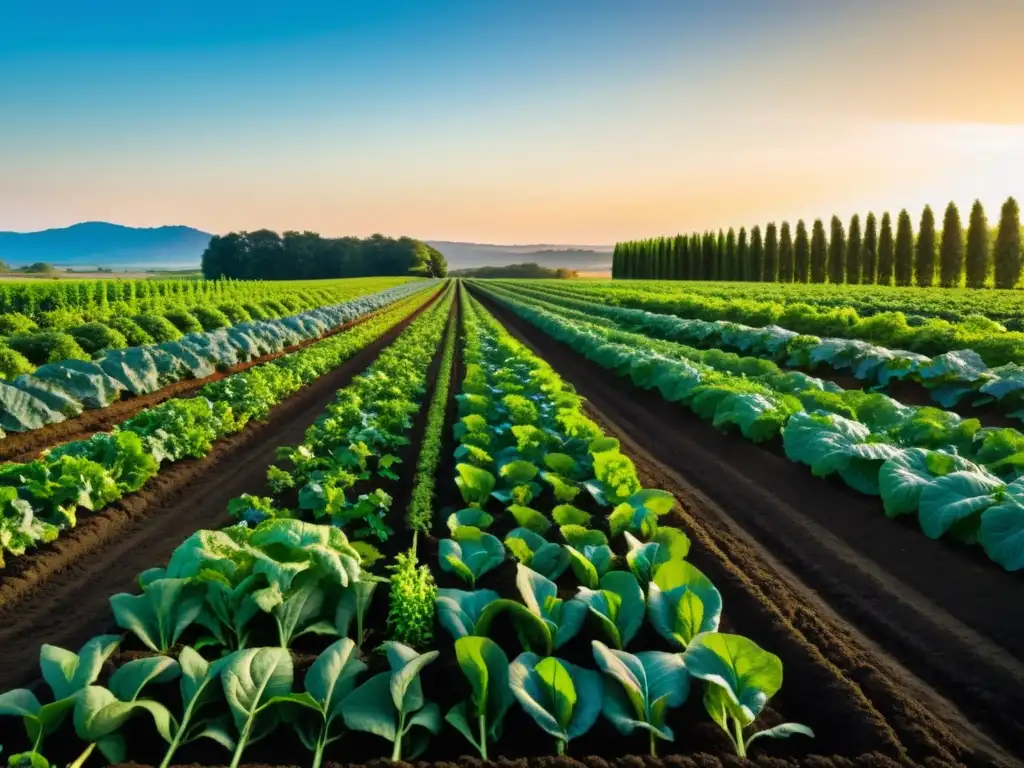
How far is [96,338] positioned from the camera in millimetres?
15352

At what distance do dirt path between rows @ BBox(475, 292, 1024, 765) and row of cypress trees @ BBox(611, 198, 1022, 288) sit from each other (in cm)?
4829

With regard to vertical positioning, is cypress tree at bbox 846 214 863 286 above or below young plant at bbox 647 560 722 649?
above

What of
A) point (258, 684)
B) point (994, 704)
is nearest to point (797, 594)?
point (994, 704)

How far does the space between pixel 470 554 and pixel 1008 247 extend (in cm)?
5178

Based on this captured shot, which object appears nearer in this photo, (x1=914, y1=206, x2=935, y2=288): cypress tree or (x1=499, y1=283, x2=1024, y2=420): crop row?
(x1=499, y1=283, x2=1024, y2=420): crop row

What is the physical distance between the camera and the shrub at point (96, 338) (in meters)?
15.3

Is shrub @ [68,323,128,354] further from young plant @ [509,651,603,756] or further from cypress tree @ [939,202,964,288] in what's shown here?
cypress tree @ [939,202,964,288]

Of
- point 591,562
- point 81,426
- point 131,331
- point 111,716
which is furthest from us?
point 131,331

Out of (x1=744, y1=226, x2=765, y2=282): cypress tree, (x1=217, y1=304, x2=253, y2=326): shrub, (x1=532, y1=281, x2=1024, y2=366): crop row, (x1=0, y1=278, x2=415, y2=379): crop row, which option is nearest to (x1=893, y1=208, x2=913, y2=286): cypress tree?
(x1=744, y1=226, x2=765, y2=282): cypress tree

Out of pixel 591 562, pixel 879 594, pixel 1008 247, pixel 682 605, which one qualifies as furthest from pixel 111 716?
pixel 1008 247

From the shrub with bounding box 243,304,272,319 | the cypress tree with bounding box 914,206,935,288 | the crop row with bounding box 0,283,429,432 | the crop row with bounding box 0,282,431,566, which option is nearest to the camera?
the crop row with bounding box 0,282,431,566

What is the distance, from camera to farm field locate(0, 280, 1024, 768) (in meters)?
3.01

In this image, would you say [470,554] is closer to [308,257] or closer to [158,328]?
[158,328]

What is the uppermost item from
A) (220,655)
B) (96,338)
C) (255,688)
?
(96,338)
